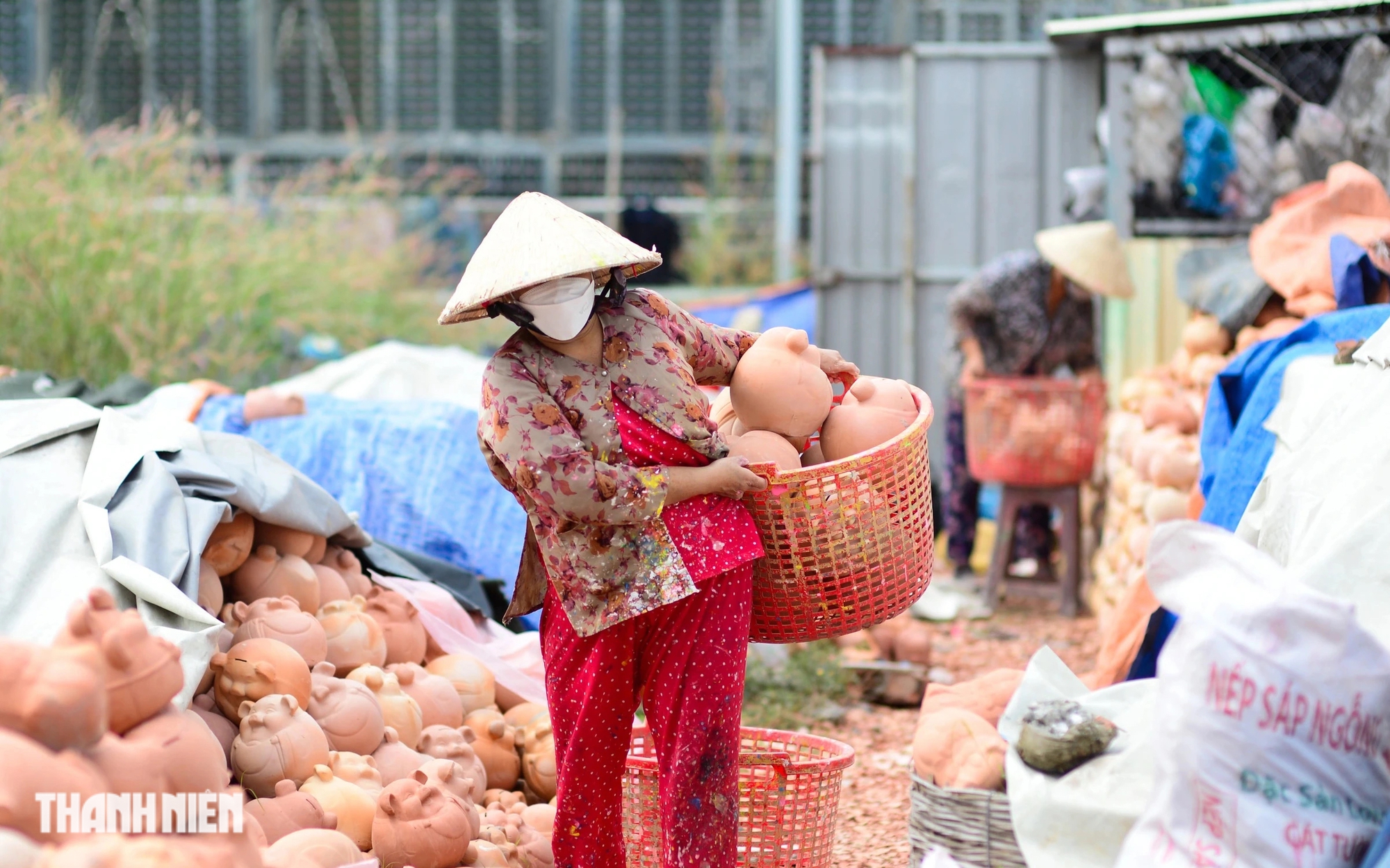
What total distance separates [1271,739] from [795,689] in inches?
133

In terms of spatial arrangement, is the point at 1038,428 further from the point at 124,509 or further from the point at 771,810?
the point at 124,509

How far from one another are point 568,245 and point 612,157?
475 inches

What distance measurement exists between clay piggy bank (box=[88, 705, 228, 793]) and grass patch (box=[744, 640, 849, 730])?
281 cm

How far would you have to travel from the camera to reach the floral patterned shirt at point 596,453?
2.77 metres

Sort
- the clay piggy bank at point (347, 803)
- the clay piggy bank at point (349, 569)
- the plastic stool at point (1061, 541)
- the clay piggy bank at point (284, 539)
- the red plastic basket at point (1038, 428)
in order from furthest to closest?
the plastic stool at point (1061, 541), the red plastic basket at point (1038, 428), the clay piggy bank at point (349, 569), the clay piggy bank at point (284, 539), the clay piggy bank at point (347, 803)

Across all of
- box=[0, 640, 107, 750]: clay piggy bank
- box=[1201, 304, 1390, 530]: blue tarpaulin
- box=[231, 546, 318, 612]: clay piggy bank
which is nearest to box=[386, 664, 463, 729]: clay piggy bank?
box=[231, 546, 318, 612]: clay piggy bank

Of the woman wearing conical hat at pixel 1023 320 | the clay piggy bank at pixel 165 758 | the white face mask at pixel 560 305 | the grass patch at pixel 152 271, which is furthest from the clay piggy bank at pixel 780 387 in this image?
the grass patch at pixel 152 271

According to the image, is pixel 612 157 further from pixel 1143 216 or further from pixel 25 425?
pixel 25 425

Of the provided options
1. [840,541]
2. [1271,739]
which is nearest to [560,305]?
[840,541]

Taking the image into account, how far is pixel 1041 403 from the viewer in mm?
6844

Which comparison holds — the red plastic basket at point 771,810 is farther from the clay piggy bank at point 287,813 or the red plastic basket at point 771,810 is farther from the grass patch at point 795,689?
the grass patch at point 795,689

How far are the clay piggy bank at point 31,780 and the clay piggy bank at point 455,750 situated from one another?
147 cm

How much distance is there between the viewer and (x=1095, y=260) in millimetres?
6652

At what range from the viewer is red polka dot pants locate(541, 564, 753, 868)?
2.92 m
